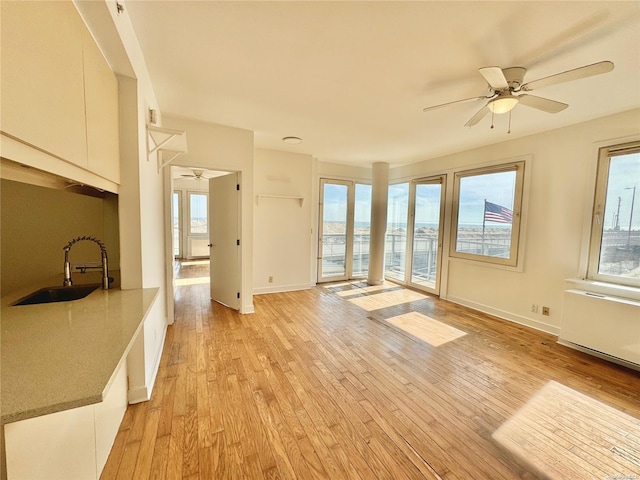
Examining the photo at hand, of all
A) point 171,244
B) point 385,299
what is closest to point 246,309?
point 171,244

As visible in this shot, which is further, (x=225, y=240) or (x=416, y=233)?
(x=416, y=233)

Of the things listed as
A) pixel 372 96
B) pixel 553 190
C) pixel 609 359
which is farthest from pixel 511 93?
pixel 609 359

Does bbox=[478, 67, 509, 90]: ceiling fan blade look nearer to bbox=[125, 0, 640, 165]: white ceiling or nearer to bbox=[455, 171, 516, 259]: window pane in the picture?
bbox=[125, 0, 640, 165]: white ceiling

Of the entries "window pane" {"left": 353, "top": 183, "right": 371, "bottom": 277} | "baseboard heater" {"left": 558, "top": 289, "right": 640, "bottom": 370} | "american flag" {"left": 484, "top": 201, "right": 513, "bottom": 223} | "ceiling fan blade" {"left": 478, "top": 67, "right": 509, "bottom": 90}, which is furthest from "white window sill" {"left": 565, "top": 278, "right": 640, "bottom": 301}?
"window pane" {"left": 353, "top": 183, "right": 371, "bottom": 277}

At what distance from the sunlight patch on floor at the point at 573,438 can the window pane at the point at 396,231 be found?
12.1ft

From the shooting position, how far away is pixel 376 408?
6.16 feet

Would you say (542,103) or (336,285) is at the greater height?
(542,103)

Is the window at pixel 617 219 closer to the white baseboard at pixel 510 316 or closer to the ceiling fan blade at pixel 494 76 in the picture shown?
the white baseboard at pixel 510 316

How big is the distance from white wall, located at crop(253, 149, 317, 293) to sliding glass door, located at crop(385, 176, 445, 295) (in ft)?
6.52

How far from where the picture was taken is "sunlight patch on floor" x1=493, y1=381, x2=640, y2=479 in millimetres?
1460

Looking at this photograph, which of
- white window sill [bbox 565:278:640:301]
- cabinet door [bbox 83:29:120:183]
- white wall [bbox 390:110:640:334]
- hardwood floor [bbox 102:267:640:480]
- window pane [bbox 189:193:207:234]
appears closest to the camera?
cabinet door [bbox 83:29:120:183]

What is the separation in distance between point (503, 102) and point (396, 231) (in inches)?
153

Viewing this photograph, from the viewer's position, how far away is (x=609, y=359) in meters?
2.58

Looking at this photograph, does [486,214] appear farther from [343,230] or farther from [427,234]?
[343,230]
